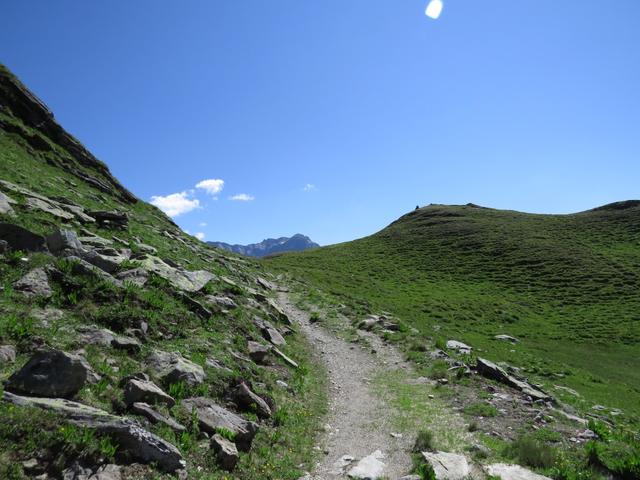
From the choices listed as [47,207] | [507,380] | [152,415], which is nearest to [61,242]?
[47,207]

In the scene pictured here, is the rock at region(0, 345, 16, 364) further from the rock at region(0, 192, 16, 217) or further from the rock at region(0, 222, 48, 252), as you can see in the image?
the rock at region(0, 192, 16, 217)

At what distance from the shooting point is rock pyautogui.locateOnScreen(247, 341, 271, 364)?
16797mm

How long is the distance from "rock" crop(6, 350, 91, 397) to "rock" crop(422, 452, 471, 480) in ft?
28.9

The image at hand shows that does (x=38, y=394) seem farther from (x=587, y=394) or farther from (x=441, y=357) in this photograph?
(x=587, y=394)

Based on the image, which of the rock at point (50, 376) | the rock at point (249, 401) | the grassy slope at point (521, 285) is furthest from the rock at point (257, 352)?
the grassy slope at point (521, 285)

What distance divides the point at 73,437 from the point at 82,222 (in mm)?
18794

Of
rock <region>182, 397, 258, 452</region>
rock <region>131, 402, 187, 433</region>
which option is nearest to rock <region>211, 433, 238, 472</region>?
rock <region>182, 397, 258, 452</region>

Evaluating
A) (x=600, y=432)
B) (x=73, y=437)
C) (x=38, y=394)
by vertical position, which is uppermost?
(x=38, y=394)

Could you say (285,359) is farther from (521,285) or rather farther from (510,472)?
(521,285)

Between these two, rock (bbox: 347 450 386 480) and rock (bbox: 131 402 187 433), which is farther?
rock (bbox: 347 450 386 480)

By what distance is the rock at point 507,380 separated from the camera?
18.0 metres

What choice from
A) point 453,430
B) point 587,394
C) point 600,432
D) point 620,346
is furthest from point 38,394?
point 620,346

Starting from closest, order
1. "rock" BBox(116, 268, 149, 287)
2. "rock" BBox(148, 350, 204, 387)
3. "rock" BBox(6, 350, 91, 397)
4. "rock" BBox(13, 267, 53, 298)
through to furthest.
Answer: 1. "rock" BBox(6, 350, 91, 397)
2. "rock" BBox(148, 350, 204, 387)
3. "rock" BBox(13, 267, 53, 298)
4. "rock" BBox(116, 268, 149, 287)

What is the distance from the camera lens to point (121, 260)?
1802 centimetres
